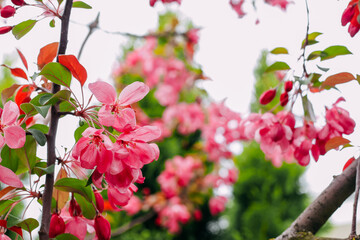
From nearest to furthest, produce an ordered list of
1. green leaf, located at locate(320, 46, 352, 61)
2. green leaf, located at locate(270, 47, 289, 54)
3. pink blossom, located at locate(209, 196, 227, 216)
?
1. green leaf, located at locate(320, 46, 352, 61)
2. green leaf, located at locate(270, 47, 289, 54)
3. pink blossom, located at locate(209, 196, 227, 216)

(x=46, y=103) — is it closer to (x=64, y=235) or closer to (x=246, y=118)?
(x=64, y=235)

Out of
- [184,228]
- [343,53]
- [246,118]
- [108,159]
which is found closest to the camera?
[108,159]

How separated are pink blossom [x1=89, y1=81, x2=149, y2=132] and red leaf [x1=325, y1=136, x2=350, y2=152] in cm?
46

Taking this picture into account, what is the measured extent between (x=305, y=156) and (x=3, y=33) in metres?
0.72

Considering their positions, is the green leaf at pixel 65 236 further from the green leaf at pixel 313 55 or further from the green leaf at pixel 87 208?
the green leaf at pixel 313 55

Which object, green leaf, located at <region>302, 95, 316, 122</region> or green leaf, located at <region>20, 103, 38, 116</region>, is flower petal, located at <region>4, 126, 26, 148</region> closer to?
green leaf, located at <region>20, 103, 38, 116</region>

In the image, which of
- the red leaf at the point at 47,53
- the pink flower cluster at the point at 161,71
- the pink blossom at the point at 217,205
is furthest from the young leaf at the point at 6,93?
the pink blossom at the point at 217,205

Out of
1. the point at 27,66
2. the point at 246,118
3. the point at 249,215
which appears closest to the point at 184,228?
the point at 249,215

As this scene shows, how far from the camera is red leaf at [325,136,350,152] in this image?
859mm

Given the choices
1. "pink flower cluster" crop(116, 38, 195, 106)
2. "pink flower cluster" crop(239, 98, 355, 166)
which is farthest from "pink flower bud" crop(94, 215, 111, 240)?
"pink flower cluster" crop(116, 38, 195, 106)

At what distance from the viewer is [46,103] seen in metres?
0.60

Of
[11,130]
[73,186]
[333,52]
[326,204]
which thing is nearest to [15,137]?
[11,130]

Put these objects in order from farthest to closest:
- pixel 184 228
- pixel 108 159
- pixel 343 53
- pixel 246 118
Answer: pixel 184 228 < pixel 246 118 < pixel 343 53 < pixel 108 159

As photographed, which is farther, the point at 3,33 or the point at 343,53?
the point at 343,53
